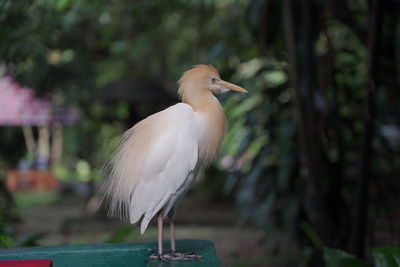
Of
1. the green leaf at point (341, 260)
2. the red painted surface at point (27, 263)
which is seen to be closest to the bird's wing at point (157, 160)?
the red painted surface at point (27, 263)

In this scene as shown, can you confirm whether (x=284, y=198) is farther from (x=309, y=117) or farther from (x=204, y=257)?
(x=204, y=257)

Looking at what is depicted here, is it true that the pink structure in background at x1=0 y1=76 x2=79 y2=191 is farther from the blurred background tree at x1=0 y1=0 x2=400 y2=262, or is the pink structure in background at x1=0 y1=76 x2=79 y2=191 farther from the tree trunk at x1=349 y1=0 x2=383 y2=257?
the tree trunk at x1=349 y1=0 x2=383 y2=257

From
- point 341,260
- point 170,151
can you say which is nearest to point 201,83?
point 170,151

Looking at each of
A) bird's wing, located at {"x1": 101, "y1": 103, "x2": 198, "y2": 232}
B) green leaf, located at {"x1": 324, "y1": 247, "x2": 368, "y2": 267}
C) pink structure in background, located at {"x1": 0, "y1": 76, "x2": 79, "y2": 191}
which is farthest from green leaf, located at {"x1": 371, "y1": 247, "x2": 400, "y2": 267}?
pink structure in background, located at {"x1": 0, "y1": 76, "x2": 79, "y2": 191}

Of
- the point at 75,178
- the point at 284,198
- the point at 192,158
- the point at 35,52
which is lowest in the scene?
the point at 75,178

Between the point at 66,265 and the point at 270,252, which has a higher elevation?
the point at 66,265

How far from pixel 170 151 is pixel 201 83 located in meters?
0.26

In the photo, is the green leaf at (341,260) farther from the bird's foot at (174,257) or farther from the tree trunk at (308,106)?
the tree trunk at (308,106)

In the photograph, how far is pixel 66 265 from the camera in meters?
2.28

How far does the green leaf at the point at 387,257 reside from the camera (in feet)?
8.95

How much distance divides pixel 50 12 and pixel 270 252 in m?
2.47

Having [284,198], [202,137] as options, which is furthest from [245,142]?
[202,137]

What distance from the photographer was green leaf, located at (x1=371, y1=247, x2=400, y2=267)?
2727 mm

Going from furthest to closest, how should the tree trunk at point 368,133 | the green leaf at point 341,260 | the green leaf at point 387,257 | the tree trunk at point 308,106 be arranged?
the tree trunk at point 308,106 < the tree trunk at point 368,133 < the green leaf at point 341,260 < the green leaf at point 387,257
